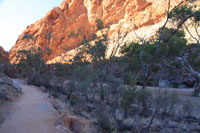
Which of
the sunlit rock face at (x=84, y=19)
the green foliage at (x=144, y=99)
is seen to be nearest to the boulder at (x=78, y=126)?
the green foliage at (x=144, y=99)

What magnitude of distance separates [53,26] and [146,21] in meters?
27.6

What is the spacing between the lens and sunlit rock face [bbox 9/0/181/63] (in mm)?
40750

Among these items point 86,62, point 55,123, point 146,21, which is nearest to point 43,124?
point 55,123

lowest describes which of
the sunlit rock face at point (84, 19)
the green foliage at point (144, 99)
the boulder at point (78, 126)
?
the boulder at point (78, 126)

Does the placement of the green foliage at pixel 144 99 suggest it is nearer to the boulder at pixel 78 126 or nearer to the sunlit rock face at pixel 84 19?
the boulder at pixel 78 126

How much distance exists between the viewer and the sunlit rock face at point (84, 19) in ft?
134

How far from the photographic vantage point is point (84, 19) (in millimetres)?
50906

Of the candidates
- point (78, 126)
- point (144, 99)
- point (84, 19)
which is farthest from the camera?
point (84, 19)

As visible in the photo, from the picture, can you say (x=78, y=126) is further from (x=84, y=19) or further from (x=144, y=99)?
(x=84, y=19)

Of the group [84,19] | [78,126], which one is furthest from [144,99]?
[84,19]

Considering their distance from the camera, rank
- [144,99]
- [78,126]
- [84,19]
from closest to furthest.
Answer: [78,126] < [144,99] < [84,19]

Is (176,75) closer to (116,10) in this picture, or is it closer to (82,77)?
(82,77)

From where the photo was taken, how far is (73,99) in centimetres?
970

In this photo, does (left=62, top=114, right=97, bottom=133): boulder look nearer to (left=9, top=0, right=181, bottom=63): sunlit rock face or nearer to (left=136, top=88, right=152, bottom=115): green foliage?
(left=136, top=88, right=152, bottom=115): green foliage
